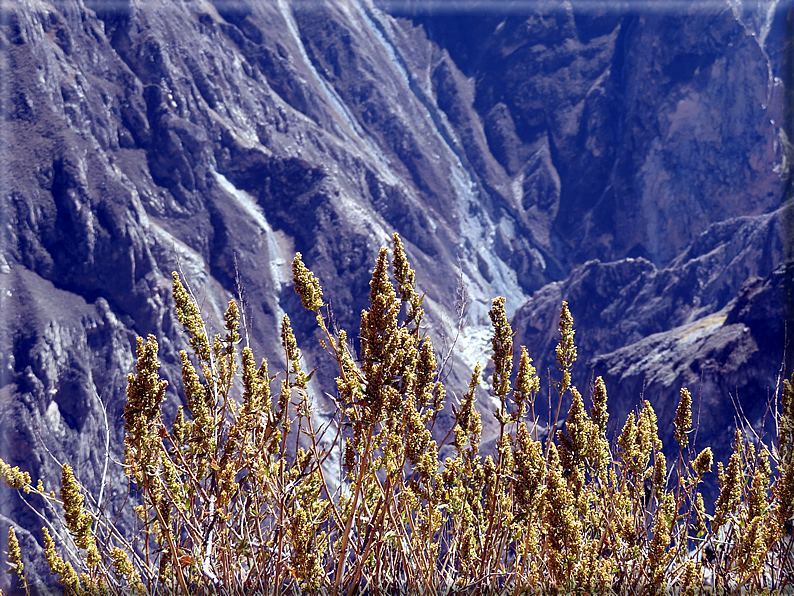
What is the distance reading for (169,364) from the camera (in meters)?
40.1

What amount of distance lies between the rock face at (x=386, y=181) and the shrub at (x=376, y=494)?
18786 millimetres

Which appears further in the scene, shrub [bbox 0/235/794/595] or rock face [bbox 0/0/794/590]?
rock face [bbox 0/0/794/590]

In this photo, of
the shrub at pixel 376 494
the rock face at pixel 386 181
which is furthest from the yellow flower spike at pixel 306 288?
the rock face at pixel 386 181

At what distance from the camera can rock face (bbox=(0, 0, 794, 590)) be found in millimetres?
37188

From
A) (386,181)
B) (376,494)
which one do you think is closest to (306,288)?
(376,494)

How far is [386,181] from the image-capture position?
61344mm

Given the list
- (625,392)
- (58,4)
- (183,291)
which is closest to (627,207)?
(625,392)

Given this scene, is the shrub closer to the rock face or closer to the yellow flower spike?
the yellow flower spike

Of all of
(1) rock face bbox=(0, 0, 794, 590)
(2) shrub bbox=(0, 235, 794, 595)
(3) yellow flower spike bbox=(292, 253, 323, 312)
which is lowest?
(2) shrub bbox=(0, 235, 794, 595)

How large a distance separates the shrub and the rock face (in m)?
18.8

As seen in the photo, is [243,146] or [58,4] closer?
[58,4]

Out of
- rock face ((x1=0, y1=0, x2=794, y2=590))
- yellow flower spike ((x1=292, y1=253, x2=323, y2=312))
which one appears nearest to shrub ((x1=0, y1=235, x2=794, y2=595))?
yellow flower spike ((x1=292, y1=253, x2=323, y2=312))

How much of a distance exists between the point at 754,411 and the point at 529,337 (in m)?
23.6

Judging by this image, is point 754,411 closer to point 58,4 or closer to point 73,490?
point 73,490
